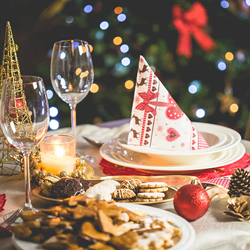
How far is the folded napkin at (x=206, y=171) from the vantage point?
0.91 meters

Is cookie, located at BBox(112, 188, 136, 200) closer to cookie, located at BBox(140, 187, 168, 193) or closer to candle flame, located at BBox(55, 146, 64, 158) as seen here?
cookie, located at BBox(140, 187, 168, 193)

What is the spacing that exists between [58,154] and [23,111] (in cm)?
25

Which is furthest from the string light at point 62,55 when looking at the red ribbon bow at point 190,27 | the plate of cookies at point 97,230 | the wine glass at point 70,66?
the red ribbon bow at point 190,27

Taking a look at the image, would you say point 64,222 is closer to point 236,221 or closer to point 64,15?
point 236,221

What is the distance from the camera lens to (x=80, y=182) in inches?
30.0

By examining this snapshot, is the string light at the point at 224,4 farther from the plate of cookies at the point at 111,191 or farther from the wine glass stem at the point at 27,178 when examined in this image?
the wine glass stem at the point at 27,178

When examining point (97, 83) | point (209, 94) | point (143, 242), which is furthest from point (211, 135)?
point (209, 94)

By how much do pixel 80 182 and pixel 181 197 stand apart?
8.8 inches

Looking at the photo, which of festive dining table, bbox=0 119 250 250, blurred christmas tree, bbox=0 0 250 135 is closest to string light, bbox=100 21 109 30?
blurred christmas tree, bbox=0 0 250 135

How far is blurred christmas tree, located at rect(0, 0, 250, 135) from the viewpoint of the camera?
2.50 meters

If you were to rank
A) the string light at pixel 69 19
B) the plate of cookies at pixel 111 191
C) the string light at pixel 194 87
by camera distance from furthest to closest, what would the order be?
the string light at pixel 194 87 → the string light at pixel 69 19 → the plate of cookies at pixel 111 191

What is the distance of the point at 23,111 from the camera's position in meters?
0.68

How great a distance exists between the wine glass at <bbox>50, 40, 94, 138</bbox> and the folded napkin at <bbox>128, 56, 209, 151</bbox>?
0.18 meters

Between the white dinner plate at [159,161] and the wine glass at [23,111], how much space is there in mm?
322
